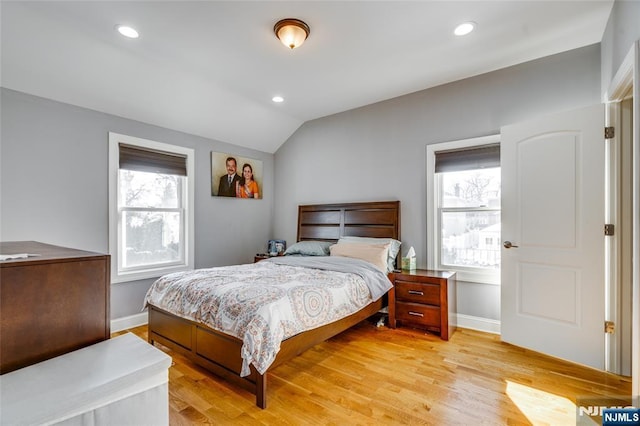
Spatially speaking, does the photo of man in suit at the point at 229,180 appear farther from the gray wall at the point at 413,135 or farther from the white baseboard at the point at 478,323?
the white baseboard at the point at 478,323


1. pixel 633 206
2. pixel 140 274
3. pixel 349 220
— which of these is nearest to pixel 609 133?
pixel 633 206

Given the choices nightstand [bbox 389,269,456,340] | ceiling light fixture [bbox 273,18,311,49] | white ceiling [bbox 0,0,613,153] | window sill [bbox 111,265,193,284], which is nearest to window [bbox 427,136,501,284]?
nightstand [bbox 389,269,456,340]

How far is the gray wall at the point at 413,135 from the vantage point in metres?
2.97

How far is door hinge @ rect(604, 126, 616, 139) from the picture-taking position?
246 centimetres

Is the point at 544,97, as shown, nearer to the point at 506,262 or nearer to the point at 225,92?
the point at 506,262

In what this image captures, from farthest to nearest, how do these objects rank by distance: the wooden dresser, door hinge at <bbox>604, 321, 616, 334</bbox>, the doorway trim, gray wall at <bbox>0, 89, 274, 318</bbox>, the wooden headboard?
the wooden headboard
gray wall at <bbox>0, 89, 274, 318</bbox>
door hinge at <bbox>604, 321, 616, 334</bbox>
the doorway trim
the wooden dresser

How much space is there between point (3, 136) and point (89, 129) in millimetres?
677

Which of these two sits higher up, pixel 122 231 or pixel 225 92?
pixel 225 92

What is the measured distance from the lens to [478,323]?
3.36m

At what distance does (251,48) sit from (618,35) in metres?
2.85

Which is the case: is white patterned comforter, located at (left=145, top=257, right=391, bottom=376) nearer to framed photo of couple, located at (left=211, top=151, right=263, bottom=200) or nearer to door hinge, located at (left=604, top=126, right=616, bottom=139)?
framed photo of couple, located at (left=211, top=151, right=263, bottom=200)

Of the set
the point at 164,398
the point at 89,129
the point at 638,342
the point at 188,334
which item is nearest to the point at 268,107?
the point at 89,129

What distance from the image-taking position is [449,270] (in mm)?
3545

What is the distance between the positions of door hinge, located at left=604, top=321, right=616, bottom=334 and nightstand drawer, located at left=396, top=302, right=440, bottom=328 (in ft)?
4.21
